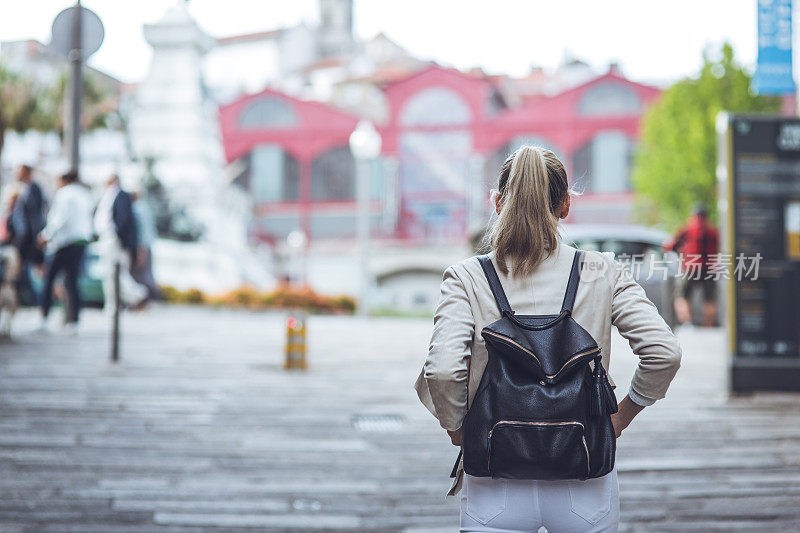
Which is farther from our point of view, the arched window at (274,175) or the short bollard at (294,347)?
the arched window at (274,175)

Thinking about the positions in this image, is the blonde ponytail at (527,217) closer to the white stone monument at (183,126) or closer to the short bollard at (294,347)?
the short bollard at (294,347)

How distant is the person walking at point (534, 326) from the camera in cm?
216

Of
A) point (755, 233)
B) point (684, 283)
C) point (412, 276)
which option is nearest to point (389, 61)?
point (412, 276)

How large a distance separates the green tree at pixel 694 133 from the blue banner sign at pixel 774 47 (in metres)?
24.4

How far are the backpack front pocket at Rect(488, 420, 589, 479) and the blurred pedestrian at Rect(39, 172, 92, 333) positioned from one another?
8.47 meters

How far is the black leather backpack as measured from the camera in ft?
6.87

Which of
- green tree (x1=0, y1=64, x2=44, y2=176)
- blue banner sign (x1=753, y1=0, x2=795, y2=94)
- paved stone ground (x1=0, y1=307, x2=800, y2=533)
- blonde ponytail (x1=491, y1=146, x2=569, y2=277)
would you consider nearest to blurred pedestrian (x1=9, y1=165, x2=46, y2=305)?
paved stone ground (x1=0, y1=307, x2=800, y2=533)

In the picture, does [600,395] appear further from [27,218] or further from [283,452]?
[27,218]

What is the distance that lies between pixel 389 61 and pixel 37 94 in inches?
1577

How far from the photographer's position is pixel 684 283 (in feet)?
43.6

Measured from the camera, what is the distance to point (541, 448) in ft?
6.88

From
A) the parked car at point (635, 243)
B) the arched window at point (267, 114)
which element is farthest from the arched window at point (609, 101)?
the parked car at point (635, 243)

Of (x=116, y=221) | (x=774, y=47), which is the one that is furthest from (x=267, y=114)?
(x=774, y=47)

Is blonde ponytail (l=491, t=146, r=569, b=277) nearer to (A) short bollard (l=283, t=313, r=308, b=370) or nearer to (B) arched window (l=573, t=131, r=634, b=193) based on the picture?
(A) short bollard (l=283, t=313, r=308, b=370)
